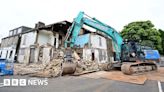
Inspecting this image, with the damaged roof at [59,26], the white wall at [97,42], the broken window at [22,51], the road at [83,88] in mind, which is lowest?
the road at [83,88]

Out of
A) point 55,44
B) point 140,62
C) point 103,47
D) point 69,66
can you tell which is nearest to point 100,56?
point 103,47

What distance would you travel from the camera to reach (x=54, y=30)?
25.9m

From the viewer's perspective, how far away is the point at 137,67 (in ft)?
42.9

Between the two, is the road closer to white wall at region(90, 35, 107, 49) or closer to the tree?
white wall at region(90, 35, 107, 49)

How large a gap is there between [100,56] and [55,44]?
784cm

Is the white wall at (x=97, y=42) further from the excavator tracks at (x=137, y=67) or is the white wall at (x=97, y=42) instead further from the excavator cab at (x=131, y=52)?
the excavator tracks at (x=137, y=67)

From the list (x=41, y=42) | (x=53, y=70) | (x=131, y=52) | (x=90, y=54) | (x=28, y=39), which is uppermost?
(x=28, y=39)

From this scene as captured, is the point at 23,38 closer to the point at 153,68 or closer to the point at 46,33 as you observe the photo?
A: the point at 46,33

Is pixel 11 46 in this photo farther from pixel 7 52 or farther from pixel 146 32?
pixel 146 32

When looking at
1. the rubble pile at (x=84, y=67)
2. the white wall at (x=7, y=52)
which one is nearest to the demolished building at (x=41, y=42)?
the white wall at (x=7, y=52)

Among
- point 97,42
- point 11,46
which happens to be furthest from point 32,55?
point 97,42

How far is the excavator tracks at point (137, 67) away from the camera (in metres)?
12.1

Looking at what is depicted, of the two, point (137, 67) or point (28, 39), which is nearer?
point (137, 67)

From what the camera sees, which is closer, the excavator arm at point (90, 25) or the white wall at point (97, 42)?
the excavator arm at point (90, 25)
